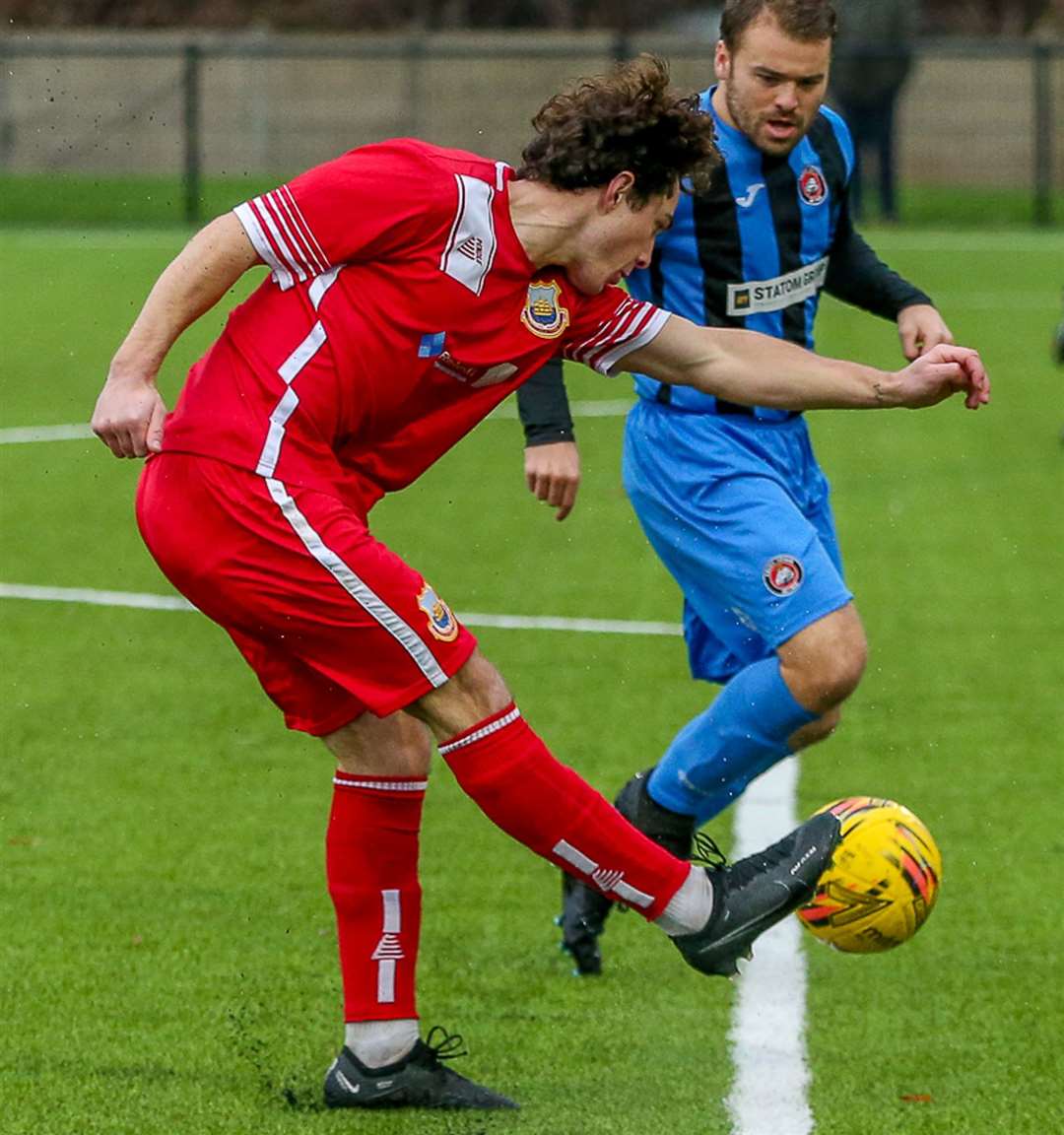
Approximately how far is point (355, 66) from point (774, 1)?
24.9m

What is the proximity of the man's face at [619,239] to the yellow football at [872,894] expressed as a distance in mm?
1150

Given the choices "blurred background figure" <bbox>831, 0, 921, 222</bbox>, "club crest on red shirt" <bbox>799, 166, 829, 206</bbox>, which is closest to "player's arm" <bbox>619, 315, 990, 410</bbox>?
"club crest on red shirt" <bbox>799, 166, 829, 206</bbox>

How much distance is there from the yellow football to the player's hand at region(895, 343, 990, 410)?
2.75 ft

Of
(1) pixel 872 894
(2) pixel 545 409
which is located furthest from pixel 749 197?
(1) pixel 872 894

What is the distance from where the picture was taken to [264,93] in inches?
1158

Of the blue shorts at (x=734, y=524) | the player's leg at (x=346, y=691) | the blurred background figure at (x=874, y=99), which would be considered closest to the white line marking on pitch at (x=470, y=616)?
A: the blue shorts at (x=734, y=524)

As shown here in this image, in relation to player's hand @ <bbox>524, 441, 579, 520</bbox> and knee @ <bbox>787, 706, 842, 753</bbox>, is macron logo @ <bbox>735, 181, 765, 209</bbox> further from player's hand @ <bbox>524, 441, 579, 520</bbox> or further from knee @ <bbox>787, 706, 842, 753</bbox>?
knee @ <bbox>787, 706, 842, 753</bbox>

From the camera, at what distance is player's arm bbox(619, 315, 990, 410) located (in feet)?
14.5

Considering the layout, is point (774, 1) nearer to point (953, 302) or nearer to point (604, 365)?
point (604, 365)

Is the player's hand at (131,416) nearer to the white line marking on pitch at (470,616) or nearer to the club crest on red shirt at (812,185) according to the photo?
the club crest on red shirt at (812,185)

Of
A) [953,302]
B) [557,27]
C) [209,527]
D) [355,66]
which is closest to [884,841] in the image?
[209,527]

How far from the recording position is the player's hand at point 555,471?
16.0 feet

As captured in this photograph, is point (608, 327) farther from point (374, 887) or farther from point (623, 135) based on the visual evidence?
point (374, 887)

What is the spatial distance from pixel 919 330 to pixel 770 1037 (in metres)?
1.65
